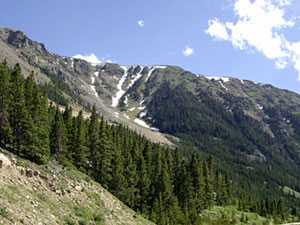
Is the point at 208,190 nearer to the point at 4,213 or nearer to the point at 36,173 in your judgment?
the point at 36,173

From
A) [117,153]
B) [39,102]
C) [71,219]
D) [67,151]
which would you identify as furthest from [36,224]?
[117,153]

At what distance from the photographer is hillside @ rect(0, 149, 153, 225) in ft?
52.6

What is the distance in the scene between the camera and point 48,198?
21.0 metres

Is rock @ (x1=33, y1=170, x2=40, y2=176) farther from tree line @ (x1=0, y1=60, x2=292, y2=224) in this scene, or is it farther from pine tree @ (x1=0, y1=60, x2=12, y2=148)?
pine tree @ (x1=0, y1=60, x2=12, y2=148)

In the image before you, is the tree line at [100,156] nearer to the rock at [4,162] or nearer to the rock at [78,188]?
the rock at [78,188]

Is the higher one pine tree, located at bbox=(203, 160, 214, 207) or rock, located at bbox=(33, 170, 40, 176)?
rock, located at bbox=(33, 170, 40, 176)

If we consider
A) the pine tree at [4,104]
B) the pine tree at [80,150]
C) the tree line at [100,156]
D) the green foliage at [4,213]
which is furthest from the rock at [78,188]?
the pine tree at [80,150]

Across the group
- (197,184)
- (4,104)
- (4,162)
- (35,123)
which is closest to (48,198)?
(4,162)

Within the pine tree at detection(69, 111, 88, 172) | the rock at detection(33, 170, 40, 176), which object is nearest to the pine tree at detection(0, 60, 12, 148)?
the pine tree at detection(69, 111, 88, 172)

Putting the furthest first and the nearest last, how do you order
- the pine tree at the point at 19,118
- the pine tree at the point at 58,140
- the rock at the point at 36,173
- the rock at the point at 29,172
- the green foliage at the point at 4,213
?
the pine tree at the point at 58,140 < the pine tree at the point at 19,118 < the rock at the point at 36,173 < the rock at the point at 29,172 < the green foliage at the point at 4,213

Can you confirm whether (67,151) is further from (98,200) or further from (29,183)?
(29,183)

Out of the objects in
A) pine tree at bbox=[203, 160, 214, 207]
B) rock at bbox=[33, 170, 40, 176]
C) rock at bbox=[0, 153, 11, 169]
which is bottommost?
pine tree at bbox=[203, 160, 214, 207]

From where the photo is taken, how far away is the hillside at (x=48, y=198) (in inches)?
632

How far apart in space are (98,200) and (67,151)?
85.2ft
